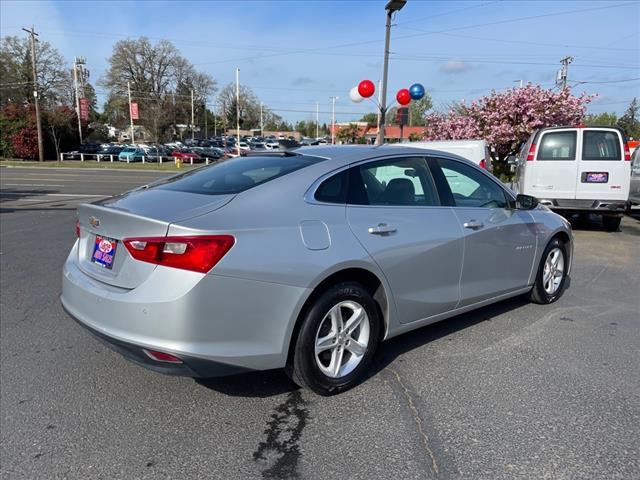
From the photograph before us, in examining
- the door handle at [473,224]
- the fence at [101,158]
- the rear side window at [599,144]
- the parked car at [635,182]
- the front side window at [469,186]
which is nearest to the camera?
the door handle at [473,224]

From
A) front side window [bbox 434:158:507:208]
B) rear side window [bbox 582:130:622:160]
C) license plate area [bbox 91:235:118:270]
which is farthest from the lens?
rear side window [bbox 582:130:622:160]

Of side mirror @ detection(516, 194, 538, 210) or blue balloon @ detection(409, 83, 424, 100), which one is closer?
side mirror @ detection(516, 194, 538, 210)

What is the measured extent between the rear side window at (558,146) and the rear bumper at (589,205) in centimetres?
83

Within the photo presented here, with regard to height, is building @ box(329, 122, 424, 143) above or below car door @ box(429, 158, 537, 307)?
above

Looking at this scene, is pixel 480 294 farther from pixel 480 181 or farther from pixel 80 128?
pixel 80 128

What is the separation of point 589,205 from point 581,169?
0.68 m

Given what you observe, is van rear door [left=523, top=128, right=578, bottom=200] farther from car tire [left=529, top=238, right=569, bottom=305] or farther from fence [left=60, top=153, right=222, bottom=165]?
fence [left=60, top=153, right=222, bottom=165]

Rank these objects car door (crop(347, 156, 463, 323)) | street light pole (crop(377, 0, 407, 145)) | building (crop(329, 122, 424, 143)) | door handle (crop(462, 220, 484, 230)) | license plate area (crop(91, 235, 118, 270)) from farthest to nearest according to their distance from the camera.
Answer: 1. building (crop(329, 122, 424, 143))
2. street light pole (crop(377, 0, 407, 145))
3. door handle (crop(462, 220, 484, 230))
4. car door (crop(347, 156, 463, 323))
5. license plate area (crop(91, 235, 118, 270))

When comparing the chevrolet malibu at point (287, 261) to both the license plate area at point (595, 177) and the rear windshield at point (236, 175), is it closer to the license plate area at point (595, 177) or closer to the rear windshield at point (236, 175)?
the rear windshield at point (236, 175)

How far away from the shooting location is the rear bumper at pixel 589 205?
909cm

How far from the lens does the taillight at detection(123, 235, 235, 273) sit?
2568mm

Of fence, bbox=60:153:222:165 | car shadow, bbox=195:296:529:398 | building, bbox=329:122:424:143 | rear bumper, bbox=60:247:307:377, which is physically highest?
building, bbox=329:122:424:143

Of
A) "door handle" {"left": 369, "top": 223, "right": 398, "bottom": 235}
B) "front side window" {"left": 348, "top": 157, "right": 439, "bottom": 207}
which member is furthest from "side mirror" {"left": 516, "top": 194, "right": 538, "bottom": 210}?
"door handle" {"left": 369, "top": 223, "right": 398, "bottom": 235}

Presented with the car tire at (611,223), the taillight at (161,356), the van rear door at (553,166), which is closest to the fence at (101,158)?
the van rear door at (553,166)
